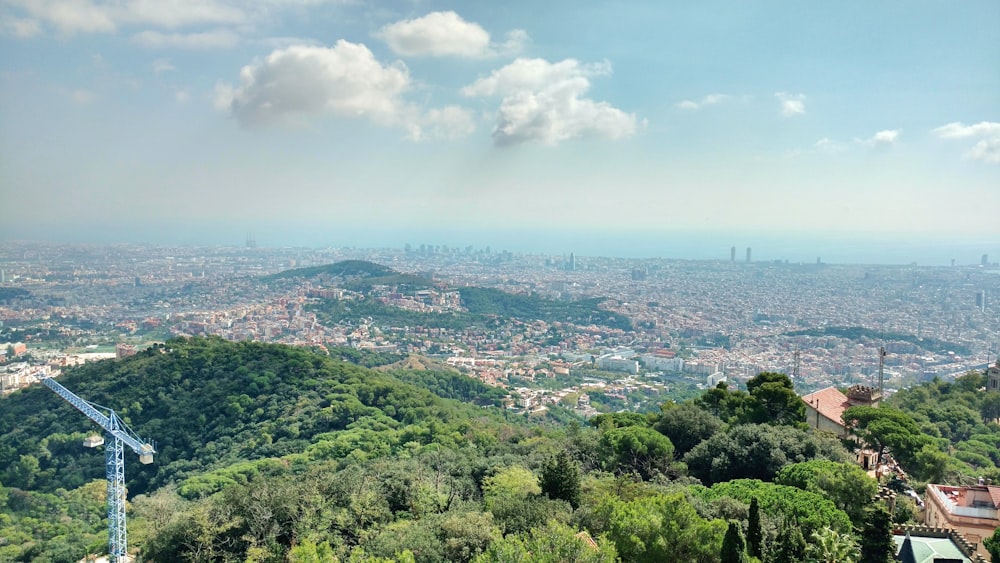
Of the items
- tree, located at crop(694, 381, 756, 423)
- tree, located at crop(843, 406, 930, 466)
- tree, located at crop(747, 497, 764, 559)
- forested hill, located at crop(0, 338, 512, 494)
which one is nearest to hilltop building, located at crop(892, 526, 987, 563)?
tree, located at crop(747, 497, 764, 559)

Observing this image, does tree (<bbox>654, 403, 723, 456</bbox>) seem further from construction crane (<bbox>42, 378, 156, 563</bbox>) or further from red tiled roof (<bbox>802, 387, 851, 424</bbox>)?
construction crane (<bbox>42, 378, 156, 563</bbox>)

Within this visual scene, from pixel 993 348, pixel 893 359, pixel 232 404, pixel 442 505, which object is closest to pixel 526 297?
pixel 893 359

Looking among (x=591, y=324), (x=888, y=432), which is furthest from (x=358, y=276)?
(x=888, y=432)

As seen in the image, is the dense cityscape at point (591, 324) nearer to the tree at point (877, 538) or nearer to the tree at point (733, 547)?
the tree at point (877, 538)

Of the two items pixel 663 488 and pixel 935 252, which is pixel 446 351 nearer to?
pixel 663 488

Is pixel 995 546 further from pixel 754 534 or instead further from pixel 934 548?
pixel 754 534

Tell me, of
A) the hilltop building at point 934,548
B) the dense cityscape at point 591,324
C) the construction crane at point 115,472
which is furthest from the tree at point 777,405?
the construction crane at point 115,472
